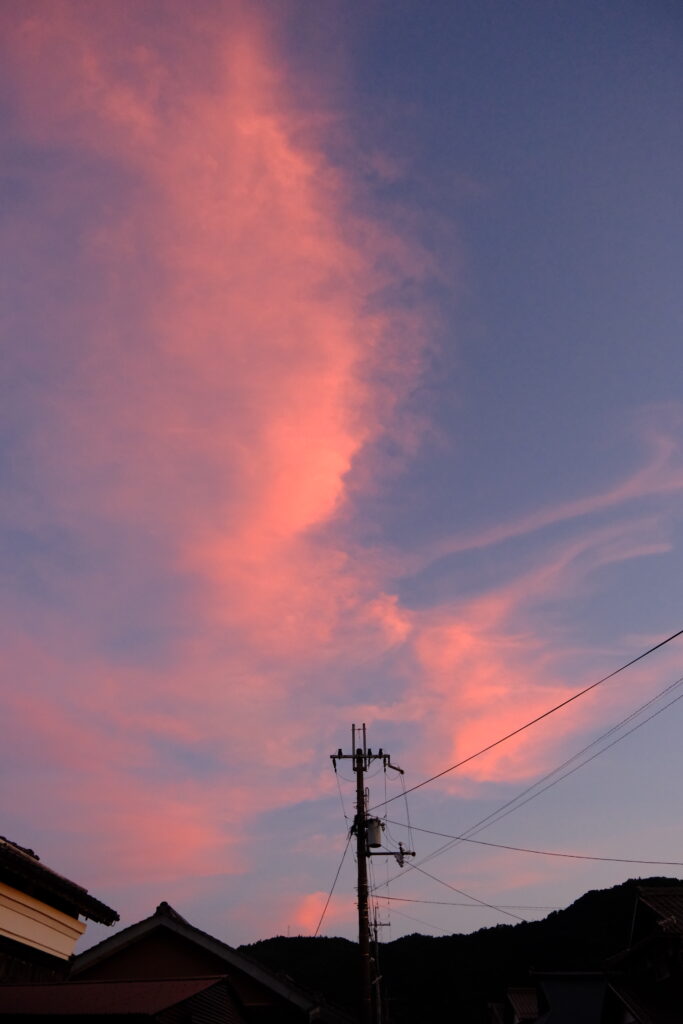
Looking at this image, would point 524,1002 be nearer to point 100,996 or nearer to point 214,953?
point 214,953

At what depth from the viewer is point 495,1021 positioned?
4809cm

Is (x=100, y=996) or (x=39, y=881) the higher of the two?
(x=39, y=881)

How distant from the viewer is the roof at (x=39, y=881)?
9.77m

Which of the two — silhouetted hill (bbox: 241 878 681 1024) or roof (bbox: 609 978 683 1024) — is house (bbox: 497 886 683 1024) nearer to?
roof (bbox: 609 978 683 1024)

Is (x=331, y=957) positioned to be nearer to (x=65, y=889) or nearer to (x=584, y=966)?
(x=584, y=966)

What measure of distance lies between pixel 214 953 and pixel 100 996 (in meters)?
9.94

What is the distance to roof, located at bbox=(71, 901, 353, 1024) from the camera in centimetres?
2097

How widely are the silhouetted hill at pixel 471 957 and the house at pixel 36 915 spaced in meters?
43.9

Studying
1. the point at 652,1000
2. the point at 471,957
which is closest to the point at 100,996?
the point at 652,1000

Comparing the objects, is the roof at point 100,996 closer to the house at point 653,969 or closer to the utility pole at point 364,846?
the utility pole at point 364,846

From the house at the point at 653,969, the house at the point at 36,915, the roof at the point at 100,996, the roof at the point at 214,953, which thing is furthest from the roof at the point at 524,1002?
the house at the point at 36,915

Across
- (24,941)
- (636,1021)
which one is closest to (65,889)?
(24,941)

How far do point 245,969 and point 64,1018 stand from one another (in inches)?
429

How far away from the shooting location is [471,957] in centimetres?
6031
